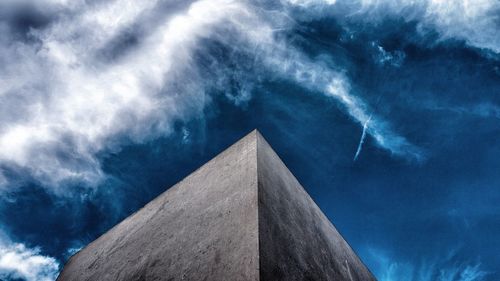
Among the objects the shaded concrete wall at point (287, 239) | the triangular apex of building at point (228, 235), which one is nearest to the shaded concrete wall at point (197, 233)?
the triangular apex of building at point (228, 235)

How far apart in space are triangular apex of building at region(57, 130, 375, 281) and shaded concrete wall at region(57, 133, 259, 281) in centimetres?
1

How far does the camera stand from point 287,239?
2.62 m

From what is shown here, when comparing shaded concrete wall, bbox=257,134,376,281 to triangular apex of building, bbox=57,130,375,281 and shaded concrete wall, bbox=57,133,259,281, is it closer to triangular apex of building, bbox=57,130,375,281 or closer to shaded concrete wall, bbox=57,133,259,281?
triangular apex of building, bbox=57,130,375,281

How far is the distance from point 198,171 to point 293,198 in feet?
5.81

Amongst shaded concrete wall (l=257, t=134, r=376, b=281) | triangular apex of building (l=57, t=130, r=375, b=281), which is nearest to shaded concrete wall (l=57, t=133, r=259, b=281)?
triangular apex of building (l=57, t=130, r=375, b=281)

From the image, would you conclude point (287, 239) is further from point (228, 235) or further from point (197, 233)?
point (197, 233)

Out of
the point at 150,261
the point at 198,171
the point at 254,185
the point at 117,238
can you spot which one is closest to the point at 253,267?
the point at 254,185

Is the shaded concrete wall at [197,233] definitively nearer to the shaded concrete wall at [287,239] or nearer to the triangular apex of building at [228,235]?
the triangular apex of building at [228,235]

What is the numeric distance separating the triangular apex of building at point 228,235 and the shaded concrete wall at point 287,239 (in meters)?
0.01

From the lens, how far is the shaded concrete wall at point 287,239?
2182mm

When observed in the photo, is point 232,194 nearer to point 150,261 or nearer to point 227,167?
point 227,167

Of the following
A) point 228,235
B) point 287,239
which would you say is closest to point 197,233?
point 228,235

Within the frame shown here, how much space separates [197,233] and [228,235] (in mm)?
564

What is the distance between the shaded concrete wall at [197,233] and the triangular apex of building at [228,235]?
0.04ft
